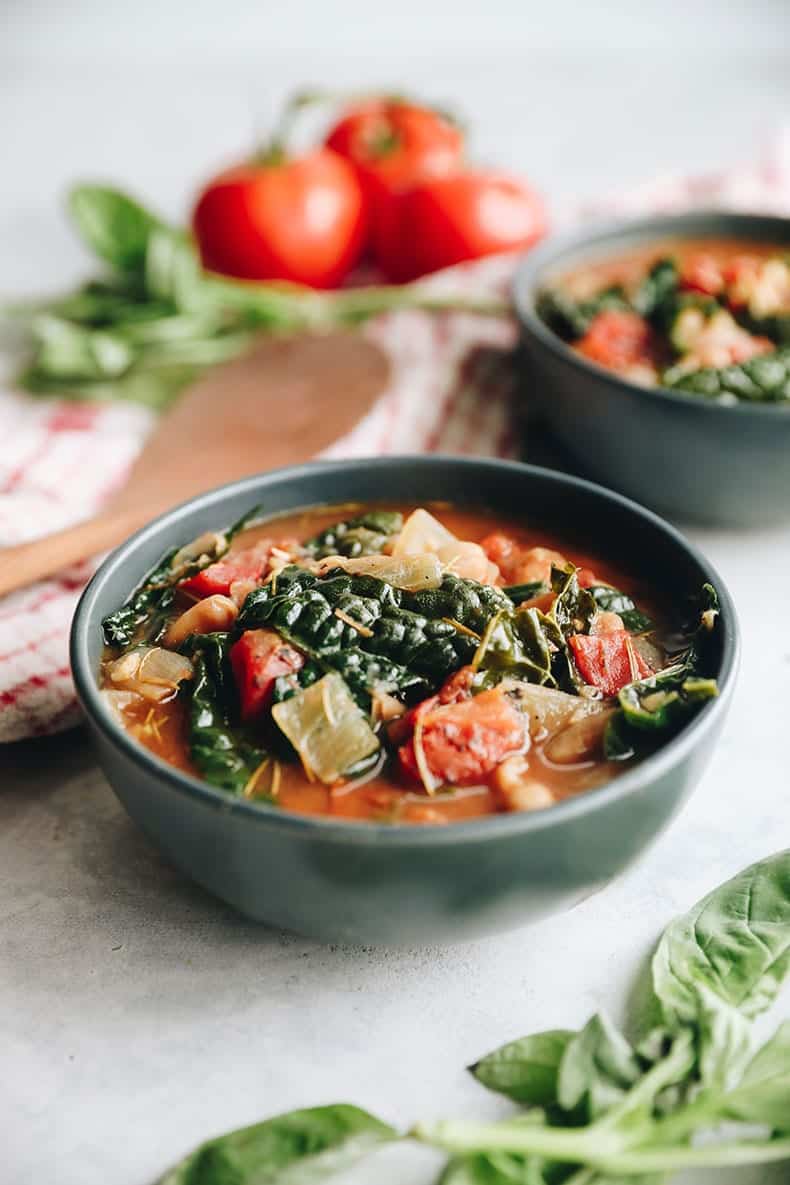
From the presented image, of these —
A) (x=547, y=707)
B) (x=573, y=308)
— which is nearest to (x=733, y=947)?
(x=547, y=707)

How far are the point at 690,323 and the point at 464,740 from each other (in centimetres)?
215

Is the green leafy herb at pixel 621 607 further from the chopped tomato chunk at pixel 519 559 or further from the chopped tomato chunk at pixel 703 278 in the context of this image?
the chopped tomato chunk at pixel 703 278

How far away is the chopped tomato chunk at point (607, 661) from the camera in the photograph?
2.66 meters

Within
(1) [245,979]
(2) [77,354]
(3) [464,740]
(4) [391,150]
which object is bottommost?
(1) [245,979]

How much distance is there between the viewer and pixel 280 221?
5152 mm

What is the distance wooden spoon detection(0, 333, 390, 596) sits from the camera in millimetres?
3469

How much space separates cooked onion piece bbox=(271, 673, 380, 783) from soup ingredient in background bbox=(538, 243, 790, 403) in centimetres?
182

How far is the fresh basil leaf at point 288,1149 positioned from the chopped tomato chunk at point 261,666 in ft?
2.51

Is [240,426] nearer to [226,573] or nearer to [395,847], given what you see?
[226,573]

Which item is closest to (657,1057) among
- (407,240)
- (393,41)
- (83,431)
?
(83,431)

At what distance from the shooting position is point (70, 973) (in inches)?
103

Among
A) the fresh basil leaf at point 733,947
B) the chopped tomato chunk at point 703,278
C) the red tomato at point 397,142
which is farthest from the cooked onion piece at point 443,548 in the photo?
the red tomato at point 397,142

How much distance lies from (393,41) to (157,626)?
7357 millimetres

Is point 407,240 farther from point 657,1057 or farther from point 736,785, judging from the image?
point 657,1057
